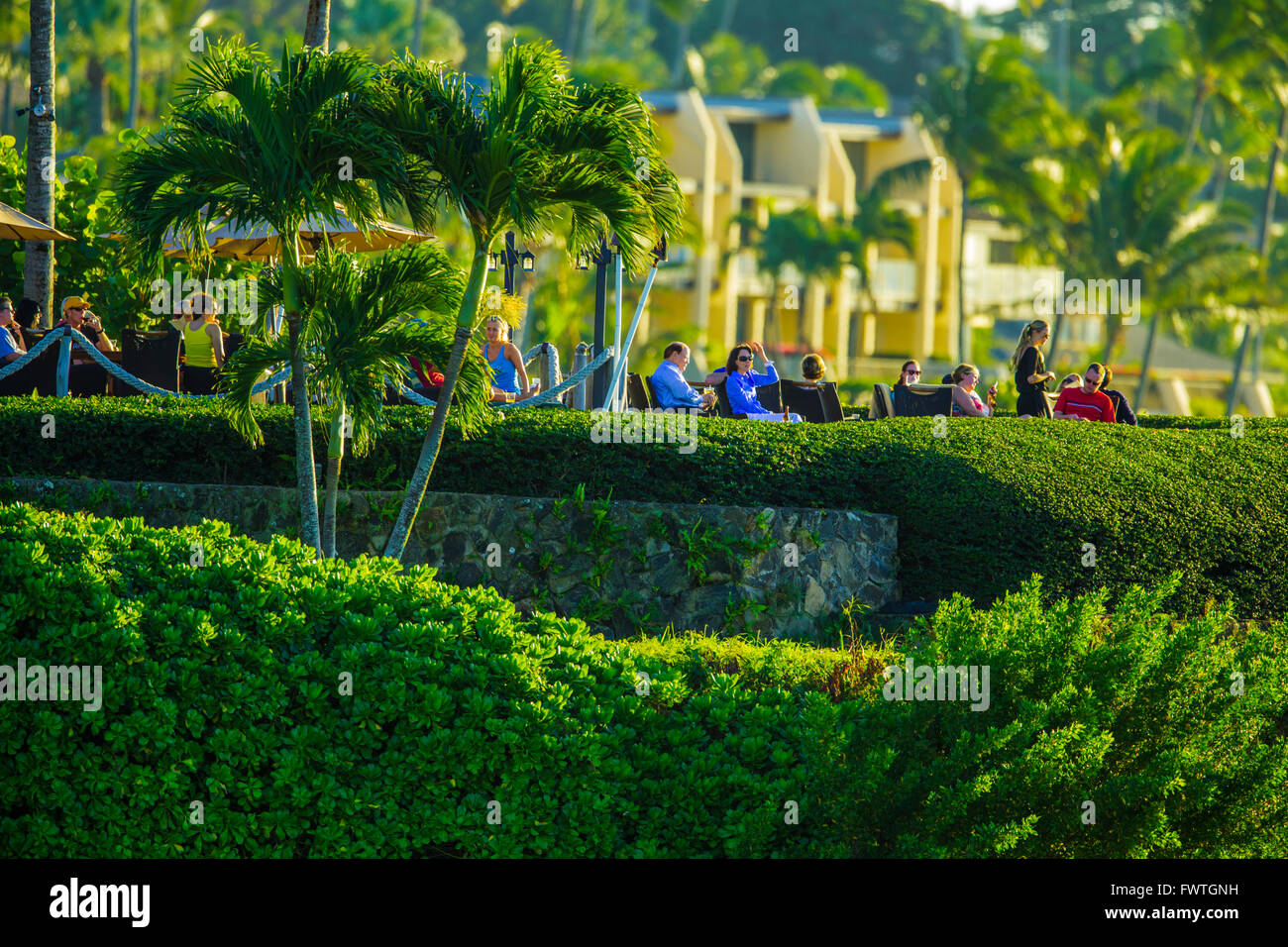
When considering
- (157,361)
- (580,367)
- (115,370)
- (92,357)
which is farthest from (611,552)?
(92,357)

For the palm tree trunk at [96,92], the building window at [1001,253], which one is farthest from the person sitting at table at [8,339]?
the building window at [1001,253]

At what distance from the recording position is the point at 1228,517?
37.0ft

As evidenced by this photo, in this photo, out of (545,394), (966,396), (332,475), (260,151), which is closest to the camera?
(260,151)

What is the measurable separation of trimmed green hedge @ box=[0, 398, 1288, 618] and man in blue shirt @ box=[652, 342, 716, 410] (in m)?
1.76

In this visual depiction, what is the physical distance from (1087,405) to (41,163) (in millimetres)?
10975

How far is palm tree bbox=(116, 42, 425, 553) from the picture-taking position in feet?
28.6

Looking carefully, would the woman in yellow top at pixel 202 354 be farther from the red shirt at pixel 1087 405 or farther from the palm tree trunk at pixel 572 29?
the palm tree trunk at pixel 572 29

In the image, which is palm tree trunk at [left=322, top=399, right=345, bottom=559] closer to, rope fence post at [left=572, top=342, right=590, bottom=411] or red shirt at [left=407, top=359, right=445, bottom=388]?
red shirt at [left=407, top=359, right=445, bottom=388]

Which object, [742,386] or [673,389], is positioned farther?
[742,386]

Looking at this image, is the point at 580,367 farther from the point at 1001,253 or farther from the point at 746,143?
the point at 1001,253

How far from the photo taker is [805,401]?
15.0 metres

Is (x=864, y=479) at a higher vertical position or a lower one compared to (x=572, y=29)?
lower

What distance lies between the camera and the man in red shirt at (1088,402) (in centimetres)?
1454

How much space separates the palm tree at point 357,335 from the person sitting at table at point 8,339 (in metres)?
4.15
